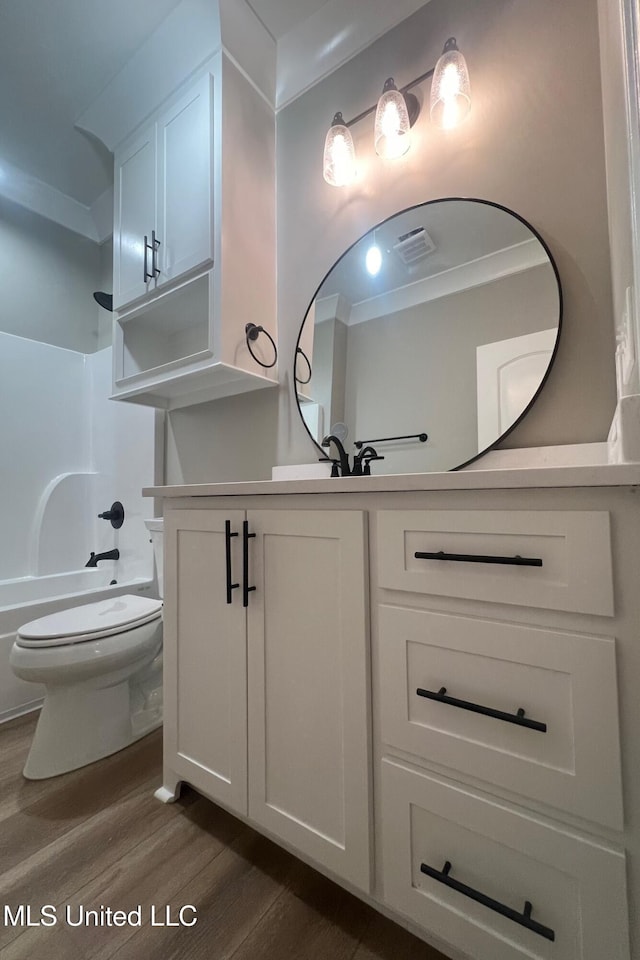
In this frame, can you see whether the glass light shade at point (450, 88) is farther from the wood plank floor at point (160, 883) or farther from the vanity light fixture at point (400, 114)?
the wood plank floor at point (160, 883)

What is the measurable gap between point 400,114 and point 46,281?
2.41 meters

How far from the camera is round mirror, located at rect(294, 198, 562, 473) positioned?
1.04 m

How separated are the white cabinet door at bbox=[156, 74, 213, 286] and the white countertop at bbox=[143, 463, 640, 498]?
100 cm

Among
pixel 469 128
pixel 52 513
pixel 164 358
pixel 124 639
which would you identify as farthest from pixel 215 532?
pixel 52 513

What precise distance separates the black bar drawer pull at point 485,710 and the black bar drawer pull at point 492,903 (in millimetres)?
275

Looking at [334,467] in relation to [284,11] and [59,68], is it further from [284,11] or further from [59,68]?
[59,68]

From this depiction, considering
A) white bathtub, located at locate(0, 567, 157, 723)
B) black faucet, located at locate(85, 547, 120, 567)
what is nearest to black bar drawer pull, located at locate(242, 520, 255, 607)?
white bathtub, located at locate(0, 567, 157, 723)

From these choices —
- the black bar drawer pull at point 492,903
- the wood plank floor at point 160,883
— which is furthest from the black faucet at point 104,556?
the black bar drawer pull at point 492,903

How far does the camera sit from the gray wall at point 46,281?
2338mm

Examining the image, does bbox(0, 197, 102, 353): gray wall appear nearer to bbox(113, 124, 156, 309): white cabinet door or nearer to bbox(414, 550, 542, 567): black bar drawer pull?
bbox(113, 124, 156, 309): white cabinet door

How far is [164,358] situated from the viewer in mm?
1788

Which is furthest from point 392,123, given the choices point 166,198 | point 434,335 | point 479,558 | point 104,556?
point 104,556

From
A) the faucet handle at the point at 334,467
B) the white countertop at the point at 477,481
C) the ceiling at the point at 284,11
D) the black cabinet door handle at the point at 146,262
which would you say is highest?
the ceiling at the point at 284,11

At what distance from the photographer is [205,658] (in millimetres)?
1021
